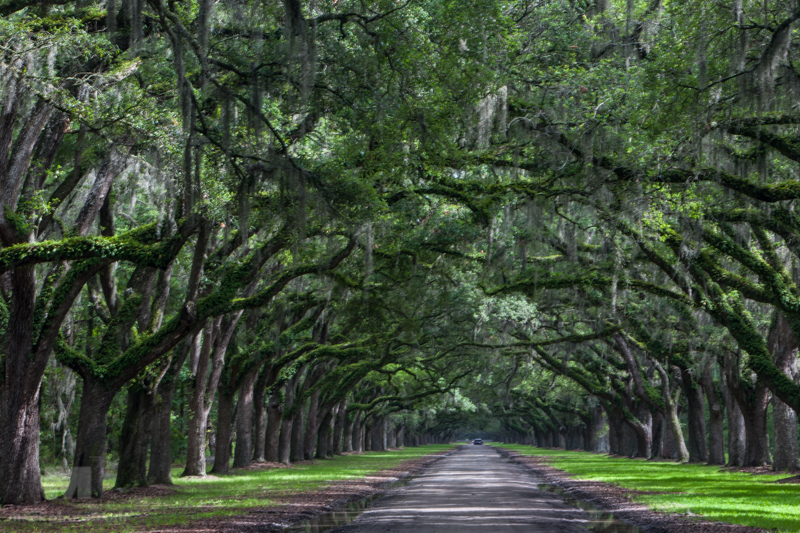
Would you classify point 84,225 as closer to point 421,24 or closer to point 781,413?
point 421,24

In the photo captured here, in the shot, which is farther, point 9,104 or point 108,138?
point 108,138

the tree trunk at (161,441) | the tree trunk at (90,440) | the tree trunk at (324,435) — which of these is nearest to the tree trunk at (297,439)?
the tree trunk at (324,435)

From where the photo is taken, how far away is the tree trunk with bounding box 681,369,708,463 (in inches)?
1372

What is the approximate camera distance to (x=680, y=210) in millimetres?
14477

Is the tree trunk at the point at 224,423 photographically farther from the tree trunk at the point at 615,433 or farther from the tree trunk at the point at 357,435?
the tree trunk at the point at 357,435

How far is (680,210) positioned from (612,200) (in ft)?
6.18

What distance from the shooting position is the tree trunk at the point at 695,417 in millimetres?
34844

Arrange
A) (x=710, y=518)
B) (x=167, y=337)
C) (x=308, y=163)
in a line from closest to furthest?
(x=710, y=518) → (x=308, y=163) → (x=167, y=337)

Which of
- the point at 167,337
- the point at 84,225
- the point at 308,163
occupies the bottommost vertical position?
the point at 167,337

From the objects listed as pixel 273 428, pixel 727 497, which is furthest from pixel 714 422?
pixel 727 497

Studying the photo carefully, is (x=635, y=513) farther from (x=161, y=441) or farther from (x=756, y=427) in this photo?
(x=756, y=427)

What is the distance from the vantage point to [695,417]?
36531 millimetres

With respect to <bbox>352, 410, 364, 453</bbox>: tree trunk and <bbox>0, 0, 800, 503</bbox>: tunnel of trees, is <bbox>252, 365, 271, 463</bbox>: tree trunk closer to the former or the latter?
<bbox>0, 0, 800, 503</bbox>: tunnel of trees

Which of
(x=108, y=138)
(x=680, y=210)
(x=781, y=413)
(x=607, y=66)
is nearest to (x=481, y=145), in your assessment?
(x=607, y=66)
